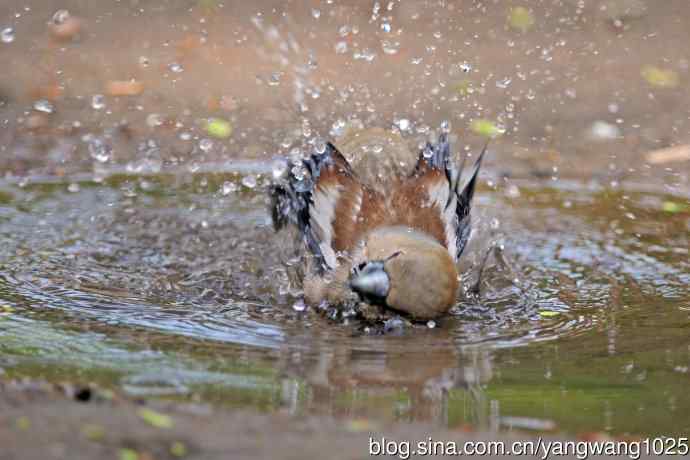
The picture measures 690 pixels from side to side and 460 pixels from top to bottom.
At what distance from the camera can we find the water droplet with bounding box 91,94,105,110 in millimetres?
9859

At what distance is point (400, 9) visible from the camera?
11.6 metres

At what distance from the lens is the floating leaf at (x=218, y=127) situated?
382 inches

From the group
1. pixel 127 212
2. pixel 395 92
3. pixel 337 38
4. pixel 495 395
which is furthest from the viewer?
pixel 337 38

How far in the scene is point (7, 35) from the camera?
10664 millimetres

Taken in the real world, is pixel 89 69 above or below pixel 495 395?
above

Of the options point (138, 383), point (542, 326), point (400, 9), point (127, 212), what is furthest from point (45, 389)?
point (400, 9)

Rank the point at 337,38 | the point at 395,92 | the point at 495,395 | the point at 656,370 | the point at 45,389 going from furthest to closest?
the point at 337,38 < the point at 395,92 < the point at 656,370 < the point at 495,395 < the point at 45,389

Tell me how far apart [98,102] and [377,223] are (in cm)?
459

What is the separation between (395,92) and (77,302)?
5.02m

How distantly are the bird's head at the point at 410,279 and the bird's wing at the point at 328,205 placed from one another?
0.56m

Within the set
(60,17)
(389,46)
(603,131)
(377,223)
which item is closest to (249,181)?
(377,223)

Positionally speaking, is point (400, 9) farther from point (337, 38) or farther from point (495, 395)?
point (495, 395)

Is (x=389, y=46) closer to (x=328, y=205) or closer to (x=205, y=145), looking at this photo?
(x=205, y=145)

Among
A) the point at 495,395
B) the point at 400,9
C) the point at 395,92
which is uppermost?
the point at 400,9
